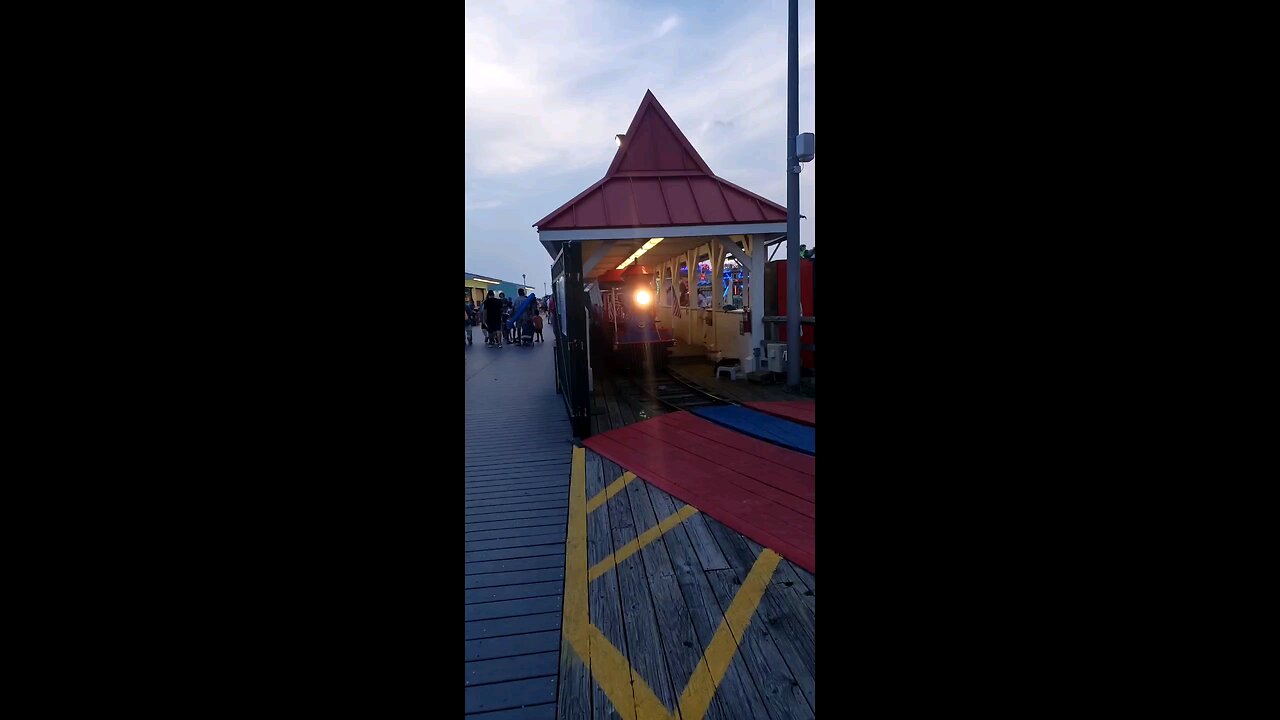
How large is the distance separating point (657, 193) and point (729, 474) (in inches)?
247

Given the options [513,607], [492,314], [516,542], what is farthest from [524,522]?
[492,314]

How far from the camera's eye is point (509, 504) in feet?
15.0

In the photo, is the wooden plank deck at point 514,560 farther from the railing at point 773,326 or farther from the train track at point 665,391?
the railing at point 773,326

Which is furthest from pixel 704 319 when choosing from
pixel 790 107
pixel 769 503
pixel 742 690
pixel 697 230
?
pixel 742 690

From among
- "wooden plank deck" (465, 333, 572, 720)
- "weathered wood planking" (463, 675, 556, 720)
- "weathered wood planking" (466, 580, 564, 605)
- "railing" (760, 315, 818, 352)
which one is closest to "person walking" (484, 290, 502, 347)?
"wooden plank deck" (465, 333, 572, 720)

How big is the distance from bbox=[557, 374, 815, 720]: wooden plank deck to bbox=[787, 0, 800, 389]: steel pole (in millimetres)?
5333

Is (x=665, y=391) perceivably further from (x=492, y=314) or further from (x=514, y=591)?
(x=492, y=314)

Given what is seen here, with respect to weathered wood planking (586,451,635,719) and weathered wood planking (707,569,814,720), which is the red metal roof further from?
weathered wood planking (707,569,814,720)

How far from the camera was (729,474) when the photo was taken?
509 cm

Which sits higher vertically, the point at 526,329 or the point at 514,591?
the point at 526,329

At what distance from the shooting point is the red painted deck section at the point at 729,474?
386 cm

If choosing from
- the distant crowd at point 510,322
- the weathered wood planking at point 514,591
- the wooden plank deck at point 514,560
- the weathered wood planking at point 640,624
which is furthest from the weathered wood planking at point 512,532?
the distant crowd at point 510,322

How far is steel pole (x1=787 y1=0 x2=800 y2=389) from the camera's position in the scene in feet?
27.4
